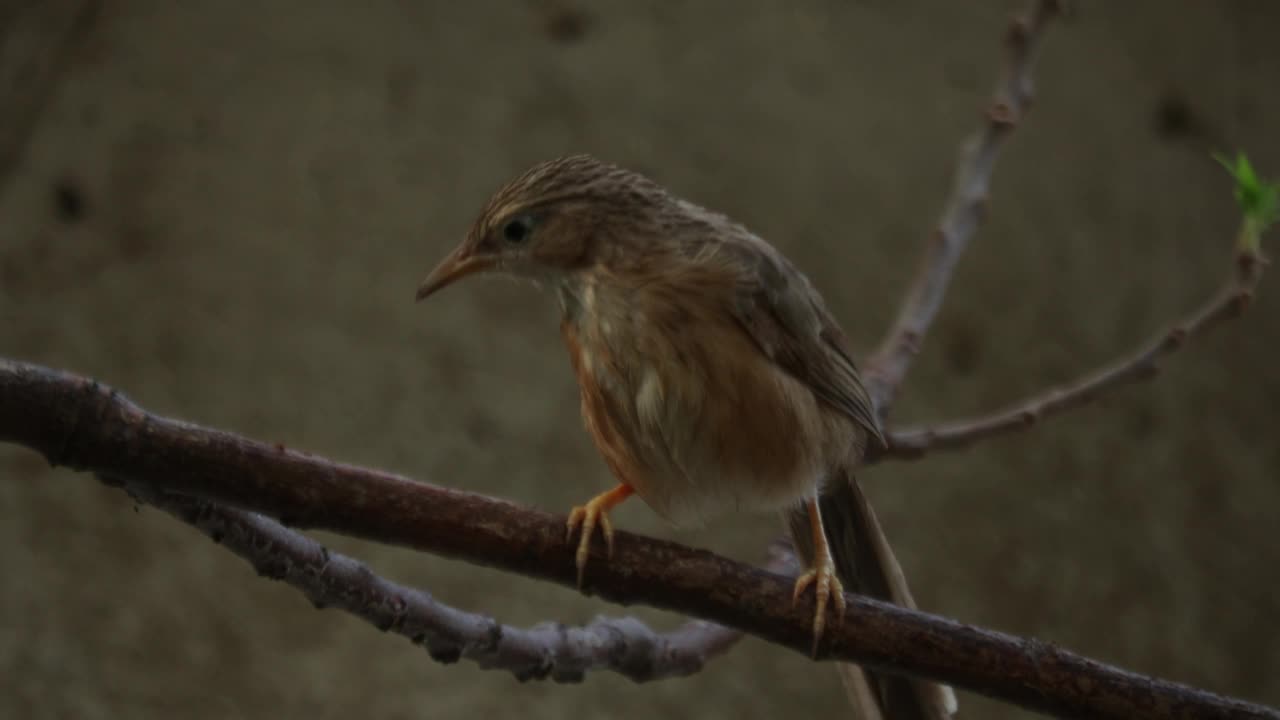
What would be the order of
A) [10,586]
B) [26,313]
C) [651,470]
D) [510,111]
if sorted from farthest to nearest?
1. [510,111]
2. [26,313]
3. [10,586]
4. [651,470]

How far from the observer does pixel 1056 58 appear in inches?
169

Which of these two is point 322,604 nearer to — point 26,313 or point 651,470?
point 651,470

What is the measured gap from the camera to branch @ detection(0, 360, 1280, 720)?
145 cm

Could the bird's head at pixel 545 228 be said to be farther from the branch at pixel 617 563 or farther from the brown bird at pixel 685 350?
the branch at pixel 617 563

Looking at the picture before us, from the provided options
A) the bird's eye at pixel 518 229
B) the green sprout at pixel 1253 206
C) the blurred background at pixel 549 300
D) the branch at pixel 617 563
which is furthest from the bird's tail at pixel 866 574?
the blurred background at pixel 549 300

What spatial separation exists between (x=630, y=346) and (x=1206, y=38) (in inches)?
127

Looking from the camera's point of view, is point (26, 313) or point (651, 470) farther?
point (26, 313)

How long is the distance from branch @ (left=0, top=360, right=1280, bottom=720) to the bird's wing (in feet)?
1.21

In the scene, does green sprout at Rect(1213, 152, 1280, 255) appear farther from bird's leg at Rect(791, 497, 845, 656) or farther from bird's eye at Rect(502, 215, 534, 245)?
bird's eye at Rect(502, 215, 534, 245)

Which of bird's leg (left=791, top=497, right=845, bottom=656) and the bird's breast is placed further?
the bird's breast

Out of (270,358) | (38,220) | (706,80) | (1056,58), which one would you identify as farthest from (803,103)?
(38,220)

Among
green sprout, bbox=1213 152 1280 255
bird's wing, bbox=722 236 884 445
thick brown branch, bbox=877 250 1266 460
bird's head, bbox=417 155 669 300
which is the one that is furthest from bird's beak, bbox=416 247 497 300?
green sprout, bbox=1213 152 1280 255

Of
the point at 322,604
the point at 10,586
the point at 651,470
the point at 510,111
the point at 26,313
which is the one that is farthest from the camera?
the point at 510,111

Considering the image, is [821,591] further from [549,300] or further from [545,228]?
[549,300]
